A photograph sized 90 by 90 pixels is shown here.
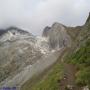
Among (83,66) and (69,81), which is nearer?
(69,81)

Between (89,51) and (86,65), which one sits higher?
(89,51)

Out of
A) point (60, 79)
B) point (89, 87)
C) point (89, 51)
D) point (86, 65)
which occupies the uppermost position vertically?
point (89, 51)

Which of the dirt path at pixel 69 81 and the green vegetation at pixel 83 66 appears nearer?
the dirt path at pixel 69 81

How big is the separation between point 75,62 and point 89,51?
705 centimetres

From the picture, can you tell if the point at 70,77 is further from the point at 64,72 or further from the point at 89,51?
the point at 89,51

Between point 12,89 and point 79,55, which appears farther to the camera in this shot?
point 12,89

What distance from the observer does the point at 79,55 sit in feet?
408

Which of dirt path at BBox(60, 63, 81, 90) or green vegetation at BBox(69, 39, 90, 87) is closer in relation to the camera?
dirt path at BBox(60, 63, 81, 90)

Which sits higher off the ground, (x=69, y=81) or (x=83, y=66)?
(x=83, y=66)

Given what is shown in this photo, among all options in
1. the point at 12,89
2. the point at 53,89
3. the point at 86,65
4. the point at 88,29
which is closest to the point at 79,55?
the point at 86,65

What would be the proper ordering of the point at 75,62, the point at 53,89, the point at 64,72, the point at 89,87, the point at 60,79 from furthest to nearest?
1. the point at 75,62
2. the point at 64,72
3. the point at 60,79
4. the point at 53,89
5. the point at 89,87

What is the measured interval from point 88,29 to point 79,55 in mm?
61306

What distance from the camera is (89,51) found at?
392 ft

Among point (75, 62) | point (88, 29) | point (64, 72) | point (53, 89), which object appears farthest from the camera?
point (88, 29)
